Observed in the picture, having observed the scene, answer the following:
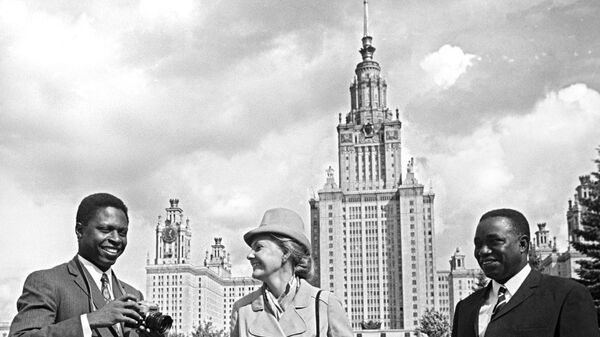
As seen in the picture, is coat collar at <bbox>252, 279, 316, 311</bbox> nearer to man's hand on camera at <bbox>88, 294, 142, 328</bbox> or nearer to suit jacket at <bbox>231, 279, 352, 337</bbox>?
suit jacket at <bbox>231, 279, 352, 337</bbox>

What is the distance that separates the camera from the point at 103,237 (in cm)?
493

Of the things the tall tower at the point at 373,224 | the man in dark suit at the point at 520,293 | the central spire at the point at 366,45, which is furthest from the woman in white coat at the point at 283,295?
the central spire at the point at 366,45

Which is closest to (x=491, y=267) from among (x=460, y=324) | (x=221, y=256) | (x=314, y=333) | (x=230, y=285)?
(x=460, y=324)

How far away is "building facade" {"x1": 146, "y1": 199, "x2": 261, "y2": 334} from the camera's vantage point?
500 ft

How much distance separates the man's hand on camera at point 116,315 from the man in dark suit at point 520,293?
234 centimetres

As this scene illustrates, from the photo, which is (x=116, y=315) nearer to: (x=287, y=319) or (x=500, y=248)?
(x=287, y=319)

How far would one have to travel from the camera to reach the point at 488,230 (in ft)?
18.2

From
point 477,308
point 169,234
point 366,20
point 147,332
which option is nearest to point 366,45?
point 366,20

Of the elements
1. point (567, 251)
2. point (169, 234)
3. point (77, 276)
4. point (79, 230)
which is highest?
point (169, 234)

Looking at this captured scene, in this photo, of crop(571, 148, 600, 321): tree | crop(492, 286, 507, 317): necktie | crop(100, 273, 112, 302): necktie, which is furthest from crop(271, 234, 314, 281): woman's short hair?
crop(571, 148, 600, 321): tree

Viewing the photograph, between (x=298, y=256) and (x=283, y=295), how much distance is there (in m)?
0.28

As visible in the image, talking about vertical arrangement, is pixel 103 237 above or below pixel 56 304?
above

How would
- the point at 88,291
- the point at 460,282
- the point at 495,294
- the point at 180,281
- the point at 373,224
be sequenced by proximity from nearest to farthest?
the point at 88,291
the point at 495,294
the point at 373,224
the point at 460,282
the point at 180,281

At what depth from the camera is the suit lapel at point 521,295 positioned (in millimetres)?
5520
